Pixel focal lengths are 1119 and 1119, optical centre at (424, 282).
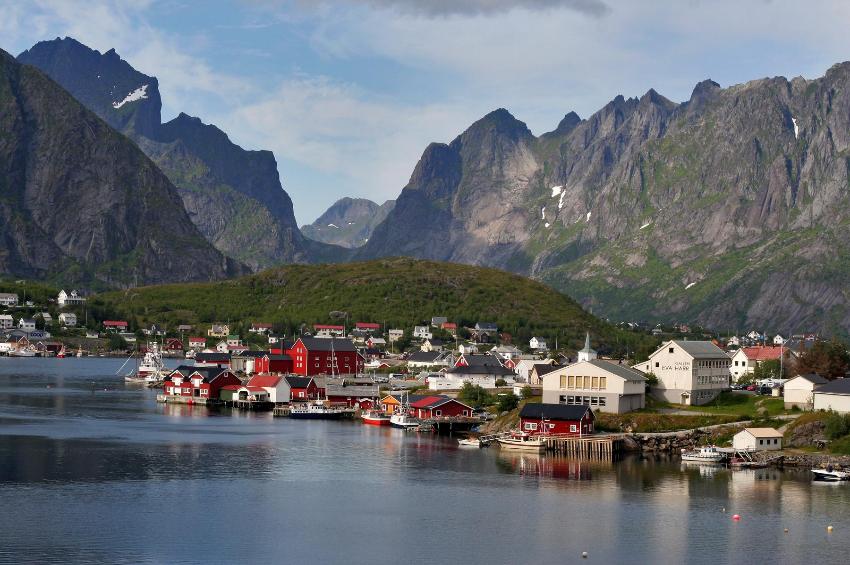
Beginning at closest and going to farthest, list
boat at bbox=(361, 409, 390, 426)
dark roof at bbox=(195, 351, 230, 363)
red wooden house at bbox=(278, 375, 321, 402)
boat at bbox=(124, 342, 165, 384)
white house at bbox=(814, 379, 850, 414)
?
white house at bbox=(814, 379, 850, 414)
boat at bbox=(361, 409, 390, 426)
red wooden house at bbox=(278, 375, 321, 402)
boat at bbox=(124, 342, 165, 384)
dark roof at bbox=(195, 351, 230, 363)

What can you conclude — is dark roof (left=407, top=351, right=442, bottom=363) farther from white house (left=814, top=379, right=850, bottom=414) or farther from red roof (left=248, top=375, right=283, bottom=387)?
white house (left=814, top=379, right=850, bottom=414)

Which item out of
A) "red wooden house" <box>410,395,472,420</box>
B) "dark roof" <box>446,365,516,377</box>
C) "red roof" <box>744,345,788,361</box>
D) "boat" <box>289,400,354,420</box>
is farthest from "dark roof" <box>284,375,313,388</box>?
"red roof" <box>744,345,788,361</box>

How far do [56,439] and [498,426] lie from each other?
108 ft

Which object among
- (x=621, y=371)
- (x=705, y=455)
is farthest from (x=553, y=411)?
(x=705, y=455)

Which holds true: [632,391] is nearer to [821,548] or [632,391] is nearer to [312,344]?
[821,548]

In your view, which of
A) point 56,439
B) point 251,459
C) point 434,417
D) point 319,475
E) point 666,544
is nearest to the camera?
point 666,544

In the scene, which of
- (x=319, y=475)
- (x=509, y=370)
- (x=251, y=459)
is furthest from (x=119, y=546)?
(x=509, y=370)

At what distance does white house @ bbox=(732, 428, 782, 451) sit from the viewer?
7225 centimetres

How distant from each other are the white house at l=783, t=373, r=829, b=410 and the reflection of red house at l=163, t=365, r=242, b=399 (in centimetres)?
6050

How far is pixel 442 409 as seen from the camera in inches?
3718

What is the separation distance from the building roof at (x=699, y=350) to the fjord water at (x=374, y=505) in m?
16.3

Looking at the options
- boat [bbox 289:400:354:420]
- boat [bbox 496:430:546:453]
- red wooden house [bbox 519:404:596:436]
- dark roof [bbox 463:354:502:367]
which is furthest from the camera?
dark roof [bbox 463:354:502:367]

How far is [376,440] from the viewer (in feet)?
276

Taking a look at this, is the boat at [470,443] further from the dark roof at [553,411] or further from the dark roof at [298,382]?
the dark roof at [298,382]
